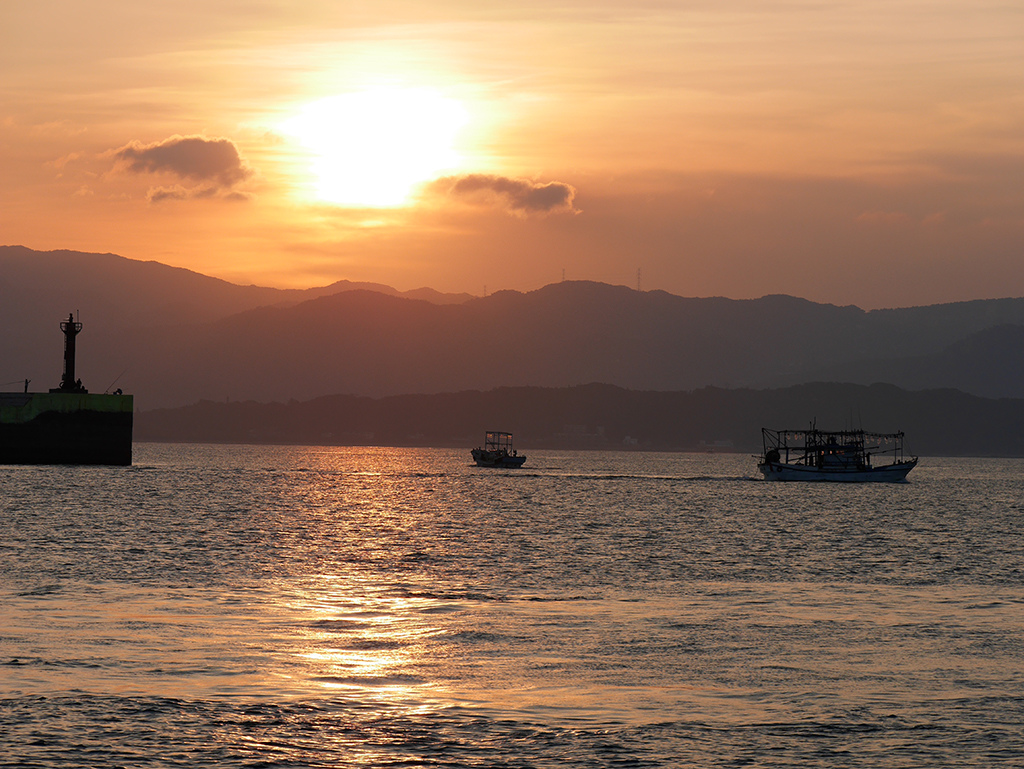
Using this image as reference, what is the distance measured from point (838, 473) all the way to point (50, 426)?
3893 inches

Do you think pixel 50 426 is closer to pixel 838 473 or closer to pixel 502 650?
pixel 838 473

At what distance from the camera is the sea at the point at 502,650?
20125 mm

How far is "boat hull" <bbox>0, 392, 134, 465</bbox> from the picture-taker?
446 ft

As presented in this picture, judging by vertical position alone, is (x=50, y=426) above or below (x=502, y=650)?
above

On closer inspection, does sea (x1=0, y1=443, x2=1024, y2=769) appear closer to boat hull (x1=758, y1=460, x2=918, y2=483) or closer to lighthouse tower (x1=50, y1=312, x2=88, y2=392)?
lighthouse tower (x1=50, y1=312, x2=88, y2=392)

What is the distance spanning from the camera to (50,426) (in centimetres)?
13662

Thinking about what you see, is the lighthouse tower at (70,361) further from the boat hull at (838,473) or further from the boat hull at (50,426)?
the boat hull at (838,473)

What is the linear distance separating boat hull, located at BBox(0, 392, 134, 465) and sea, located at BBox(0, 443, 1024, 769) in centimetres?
7081

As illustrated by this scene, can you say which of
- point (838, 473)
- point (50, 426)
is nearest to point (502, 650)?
point (50, 426)

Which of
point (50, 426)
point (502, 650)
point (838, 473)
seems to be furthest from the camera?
point (838, 473)

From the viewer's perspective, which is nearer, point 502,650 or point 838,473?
point 502,650

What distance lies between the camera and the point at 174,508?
90688 mm

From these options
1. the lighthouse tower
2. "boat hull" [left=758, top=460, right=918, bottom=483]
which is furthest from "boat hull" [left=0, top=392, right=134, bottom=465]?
"boat hull" [left=758, top=460, right=918, bottom=483]

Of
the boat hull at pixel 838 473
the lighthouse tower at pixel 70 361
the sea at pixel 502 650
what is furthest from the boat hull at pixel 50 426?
the boat hull at pixel 838 473
